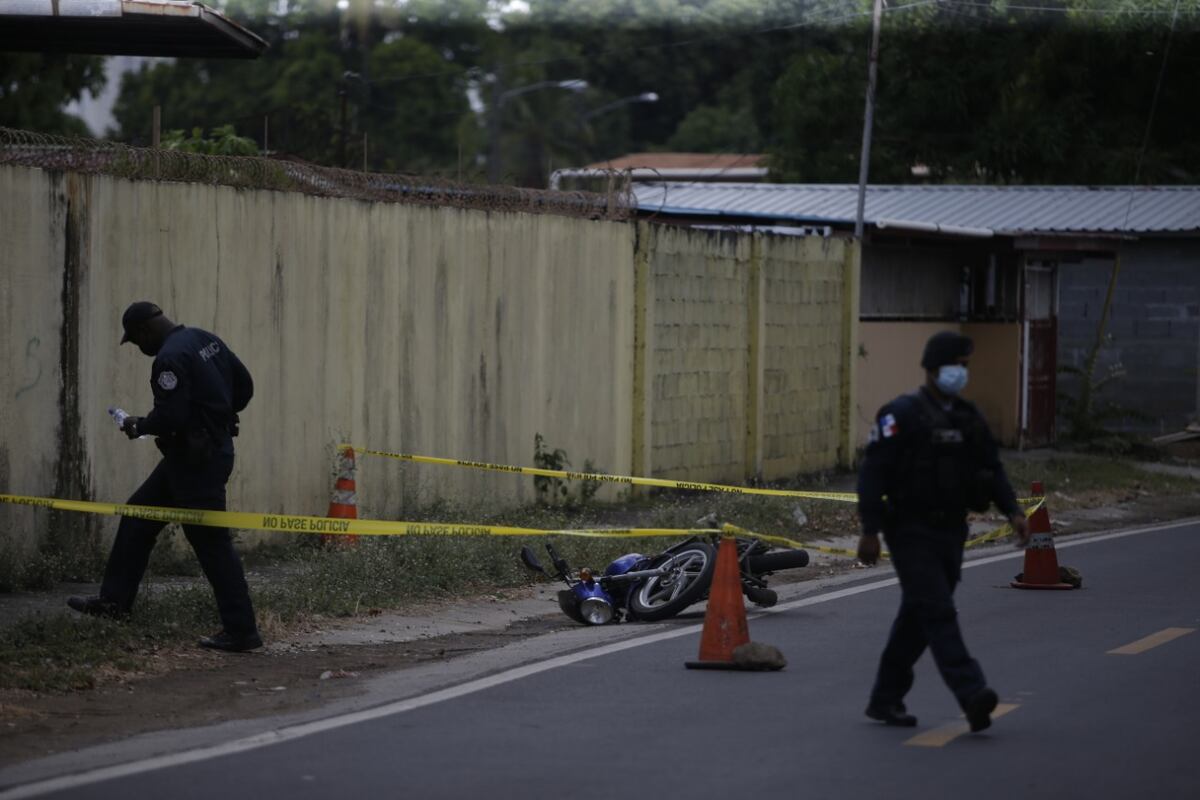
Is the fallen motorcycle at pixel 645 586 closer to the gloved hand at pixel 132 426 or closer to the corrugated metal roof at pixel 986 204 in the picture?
the gloved hand at pixel 132 426

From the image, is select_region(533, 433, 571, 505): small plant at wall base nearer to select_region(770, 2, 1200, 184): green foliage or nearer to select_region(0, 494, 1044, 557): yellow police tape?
select_region(0, 494, 1044, 557): yellow police tape

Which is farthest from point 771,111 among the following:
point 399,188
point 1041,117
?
point 399,188

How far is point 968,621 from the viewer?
445 inches

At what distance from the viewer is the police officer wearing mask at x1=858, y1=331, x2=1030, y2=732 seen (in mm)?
7770

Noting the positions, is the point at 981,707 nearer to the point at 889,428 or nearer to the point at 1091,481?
the point at 889,428

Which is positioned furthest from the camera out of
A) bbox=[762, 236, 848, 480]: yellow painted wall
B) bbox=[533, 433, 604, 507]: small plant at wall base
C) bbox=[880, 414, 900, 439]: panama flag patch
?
bbox=[762, 236, 848, 480]: yellow painted wall

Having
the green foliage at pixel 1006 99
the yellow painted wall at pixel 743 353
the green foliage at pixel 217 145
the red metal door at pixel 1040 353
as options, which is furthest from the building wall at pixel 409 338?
the green foliage at pixel 1006 99

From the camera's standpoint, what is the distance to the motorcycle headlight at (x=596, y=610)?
11.1m

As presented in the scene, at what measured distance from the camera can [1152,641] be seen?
34.3 feet

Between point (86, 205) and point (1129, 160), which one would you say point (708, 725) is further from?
point (1129, 160)

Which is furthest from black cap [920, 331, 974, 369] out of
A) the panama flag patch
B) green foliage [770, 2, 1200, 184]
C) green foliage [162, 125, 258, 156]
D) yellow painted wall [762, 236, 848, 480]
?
green foliage [770, 2, 1200, 184]

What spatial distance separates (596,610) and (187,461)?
279 centimetres

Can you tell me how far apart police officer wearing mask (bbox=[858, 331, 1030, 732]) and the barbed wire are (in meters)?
5.77

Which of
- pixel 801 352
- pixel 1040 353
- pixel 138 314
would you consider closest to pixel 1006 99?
pixel 1040 353
